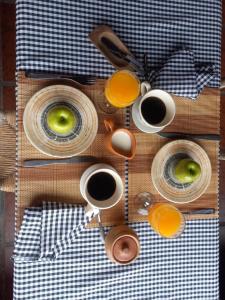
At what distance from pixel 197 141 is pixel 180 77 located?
0.74 feet

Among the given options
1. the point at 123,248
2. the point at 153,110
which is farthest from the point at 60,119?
the point at 123,248

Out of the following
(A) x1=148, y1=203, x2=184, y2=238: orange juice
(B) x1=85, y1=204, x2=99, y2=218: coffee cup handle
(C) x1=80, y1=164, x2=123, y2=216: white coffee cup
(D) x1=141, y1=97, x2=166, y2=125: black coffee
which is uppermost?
(D) x1=141, y1=97, x2=166, y2=125: black coffee

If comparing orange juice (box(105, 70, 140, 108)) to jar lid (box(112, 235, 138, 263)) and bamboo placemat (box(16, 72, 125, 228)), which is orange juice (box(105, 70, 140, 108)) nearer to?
bamboo placemat (box(16, 72, 125, 228))

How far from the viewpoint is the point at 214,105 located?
1.18m

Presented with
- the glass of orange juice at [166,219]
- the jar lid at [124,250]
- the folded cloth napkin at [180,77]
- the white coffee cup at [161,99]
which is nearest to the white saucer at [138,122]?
the white coffee cup at [161,99]

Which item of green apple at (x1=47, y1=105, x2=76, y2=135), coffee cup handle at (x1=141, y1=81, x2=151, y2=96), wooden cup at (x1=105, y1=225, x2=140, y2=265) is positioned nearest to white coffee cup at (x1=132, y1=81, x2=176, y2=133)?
coffee cup handle at (x1=141, y1=81, x2=151, y2=96)

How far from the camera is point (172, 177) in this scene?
1109 millimetres

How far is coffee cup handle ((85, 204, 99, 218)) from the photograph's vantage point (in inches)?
39.6

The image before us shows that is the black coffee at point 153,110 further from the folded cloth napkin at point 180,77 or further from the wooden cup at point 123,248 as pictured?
the wooden cup at point 123,248

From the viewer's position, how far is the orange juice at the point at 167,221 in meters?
1.01

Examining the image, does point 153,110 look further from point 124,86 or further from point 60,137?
Answer: point 60,137

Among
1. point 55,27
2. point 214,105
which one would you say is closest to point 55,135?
point 55,27

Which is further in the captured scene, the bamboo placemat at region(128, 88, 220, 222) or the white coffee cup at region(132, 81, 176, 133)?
the bamboo placemat at region(128, 88, 220, 222)

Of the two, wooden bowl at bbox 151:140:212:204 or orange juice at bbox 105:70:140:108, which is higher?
orange juice at bbox 105:70:140:108
